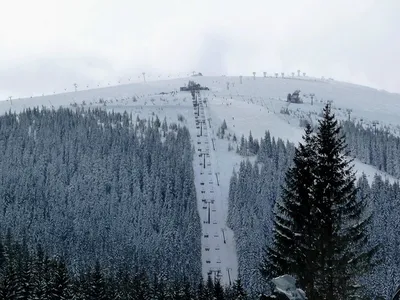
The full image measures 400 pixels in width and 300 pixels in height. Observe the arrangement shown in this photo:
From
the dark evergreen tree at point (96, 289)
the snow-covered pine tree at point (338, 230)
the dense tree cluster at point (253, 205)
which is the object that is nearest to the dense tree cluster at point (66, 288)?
the dark evergreen tree at point (96, 289)

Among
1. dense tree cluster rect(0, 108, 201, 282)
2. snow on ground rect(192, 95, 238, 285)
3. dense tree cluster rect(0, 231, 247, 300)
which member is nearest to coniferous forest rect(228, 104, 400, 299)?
snow on ground rect(192, 95, 238, 285)

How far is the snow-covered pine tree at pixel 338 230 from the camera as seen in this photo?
21.5 metres

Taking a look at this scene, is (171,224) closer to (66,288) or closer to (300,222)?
(66,288)

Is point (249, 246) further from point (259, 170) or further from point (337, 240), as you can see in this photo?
point (337, 240)

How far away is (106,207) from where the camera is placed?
17175cm

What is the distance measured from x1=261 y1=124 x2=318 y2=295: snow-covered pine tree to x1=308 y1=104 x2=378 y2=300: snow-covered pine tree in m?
0.33

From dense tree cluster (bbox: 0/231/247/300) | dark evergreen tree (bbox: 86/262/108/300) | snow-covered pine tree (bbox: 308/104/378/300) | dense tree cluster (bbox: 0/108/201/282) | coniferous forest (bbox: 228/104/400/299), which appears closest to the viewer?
snow-covered pine tree (bbox: 308/104/378/300)

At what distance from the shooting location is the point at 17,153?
196625 millimetres

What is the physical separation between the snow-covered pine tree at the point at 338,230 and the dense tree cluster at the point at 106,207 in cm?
11082

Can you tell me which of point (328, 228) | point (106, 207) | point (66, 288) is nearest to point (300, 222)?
point (328, 228)

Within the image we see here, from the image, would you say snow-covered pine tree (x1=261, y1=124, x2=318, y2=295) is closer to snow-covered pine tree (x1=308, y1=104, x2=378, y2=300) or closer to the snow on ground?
snow-covered pine tree (x1=308, y1=104, x2=378, y2=300)

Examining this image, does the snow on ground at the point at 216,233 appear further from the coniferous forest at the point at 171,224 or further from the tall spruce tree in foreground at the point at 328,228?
the tall spruce tree in foreground at the point at 328,228

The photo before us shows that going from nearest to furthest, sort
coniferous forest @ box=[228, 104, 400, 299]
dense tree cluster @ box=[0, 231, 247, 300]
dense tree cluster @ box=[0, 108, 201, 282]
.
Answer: coniferous forest @ box=[228, 104, 400, 299] < dense tree cluster @ box=[0, 231, 247, 300] < dense tree cluster @ box=[0, 108, 201, 282]

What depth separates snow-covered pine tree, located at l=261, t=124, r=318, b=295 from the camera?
22094 mm
